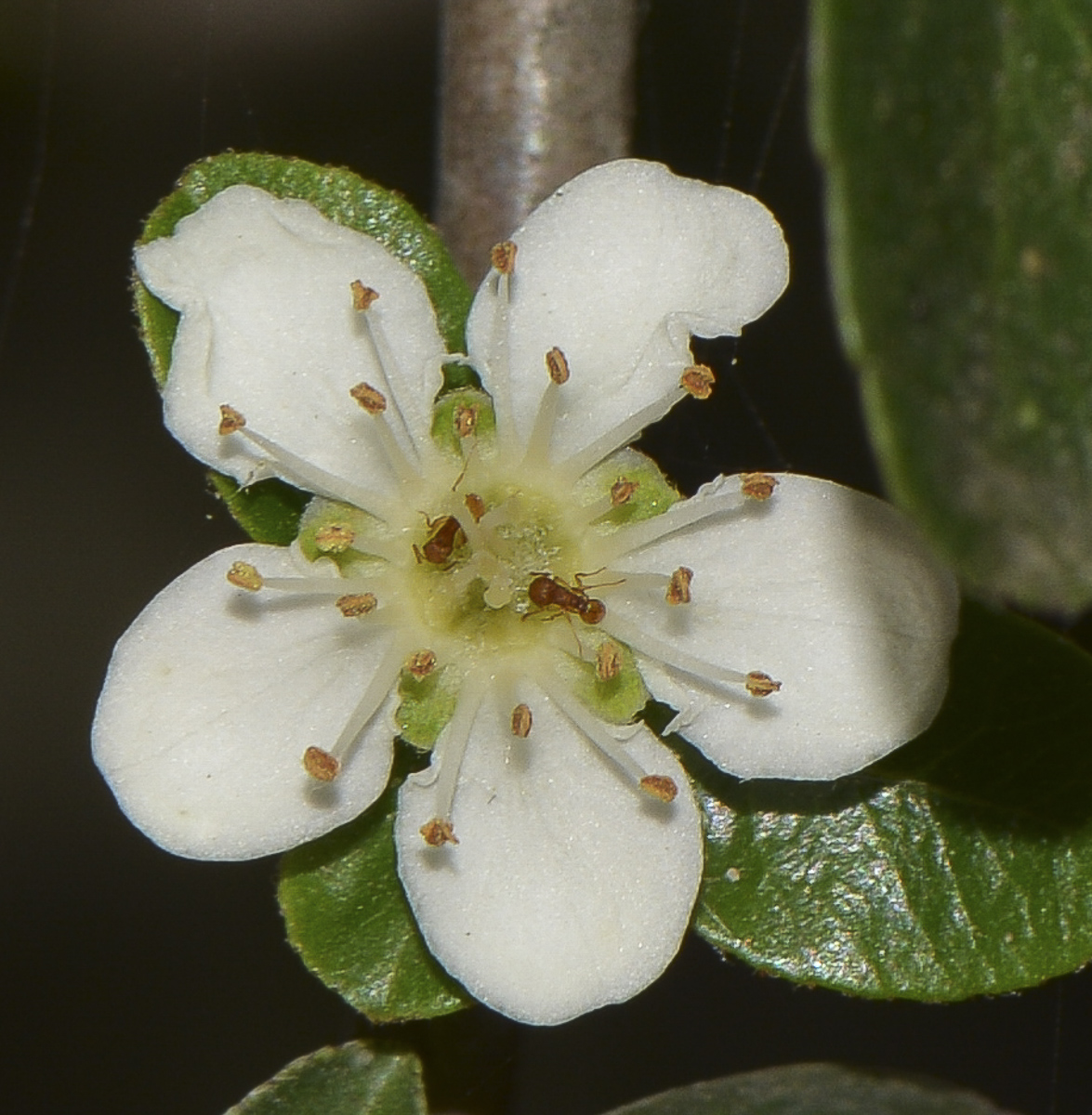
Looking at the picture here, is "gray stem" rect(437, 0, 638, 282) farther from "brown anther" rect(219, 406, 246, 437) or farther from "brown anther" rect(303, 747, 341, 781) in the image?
"brown anther" rect(303, 747, 341, 781)

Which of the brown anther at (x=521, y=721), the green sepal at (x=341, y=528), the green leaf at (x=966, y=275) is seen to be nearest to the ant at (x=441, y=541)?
the green sepal at (x=341, y=528)

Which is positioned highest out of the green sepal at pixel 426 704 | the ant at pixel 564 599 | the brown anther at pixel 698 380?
the brown anther at pixel 698 380

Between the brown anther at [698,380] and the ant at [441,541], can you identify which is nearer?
the brown anther at [698,380]

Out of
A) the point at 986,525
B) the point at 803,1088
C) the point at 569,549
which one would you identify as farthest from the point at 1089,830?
the point at 986,525

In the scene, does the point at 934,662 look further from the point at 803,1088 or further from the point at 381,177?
the point at 381,177

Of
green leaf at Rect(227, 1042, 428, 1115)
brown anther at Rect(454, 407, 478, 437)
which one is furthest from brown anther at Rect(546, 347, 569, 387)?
green leaf at Rect(227, 1042, 428, 1115)

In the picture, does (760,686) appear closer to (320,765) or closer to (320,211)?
(320,765)

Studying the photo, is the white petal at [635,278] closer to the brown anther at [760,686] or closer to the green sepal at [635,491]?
the green sepal at [635,491]
